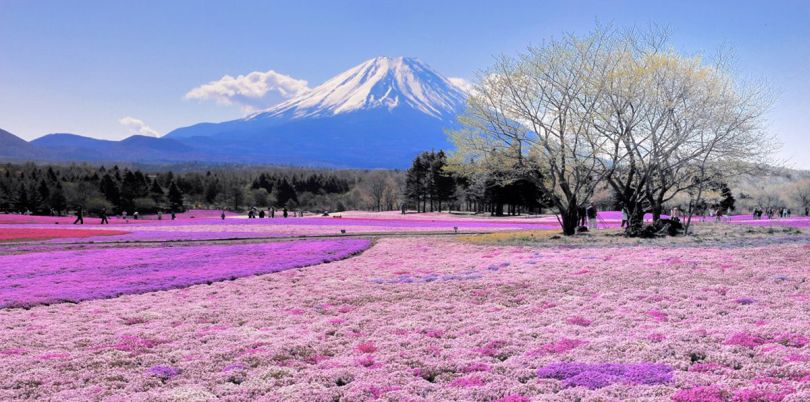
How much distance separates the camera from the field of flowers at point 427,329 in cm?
888

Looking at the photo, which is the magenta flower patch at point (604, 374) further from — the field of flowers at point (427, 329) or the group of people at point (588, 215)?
the group of people at point (588, 215)

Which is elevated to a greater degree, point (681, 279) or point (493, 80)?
point (493, 80)

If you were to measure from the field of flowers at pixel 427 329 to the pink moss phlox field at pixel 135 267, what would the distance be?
0.21m

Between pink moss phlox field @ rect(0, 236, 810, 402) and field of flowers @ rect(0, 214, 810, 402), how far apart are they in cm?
5

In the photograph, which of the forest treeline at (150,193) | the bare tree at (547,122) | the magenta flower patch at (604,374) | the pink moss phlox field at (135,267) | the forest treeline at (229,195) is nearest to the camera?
the magenta flower patch at (604,374)

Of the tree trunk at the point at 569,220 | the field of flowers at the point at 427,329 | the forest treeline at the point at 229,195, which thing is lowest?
the field of flowers at the point at 427,329

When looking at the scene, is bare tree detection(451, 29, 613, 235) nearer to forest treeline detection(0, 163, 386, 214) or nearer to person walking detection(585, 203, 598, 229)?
person walking detection(585, 203, 598, 229)

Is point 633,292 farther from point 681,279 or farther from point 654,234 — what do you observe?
point 654,234

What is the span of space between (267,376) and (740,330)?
9.67 meters

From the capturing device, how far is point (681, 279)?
17.8m

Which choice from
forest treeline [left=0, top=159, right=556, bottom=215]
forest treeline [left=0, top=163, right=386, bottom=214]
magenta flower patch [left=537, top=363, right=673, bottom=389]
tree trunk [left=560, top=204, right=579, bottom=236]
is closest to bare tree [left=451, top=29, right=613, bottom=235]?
tree trunk [left=560, top=204, right=579, bottom=236]

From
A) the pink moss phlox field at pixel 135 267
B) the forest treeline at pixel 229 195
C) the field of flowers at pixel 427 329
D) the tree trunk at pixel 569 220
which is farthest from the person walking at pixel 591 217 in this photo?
the forest treeline at pixel 229 195

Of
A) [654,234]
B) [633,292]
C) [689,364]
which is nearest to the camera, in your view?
[689,364]

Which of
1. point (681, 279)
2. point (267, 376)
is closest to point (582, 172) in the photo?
point (681, 279)
